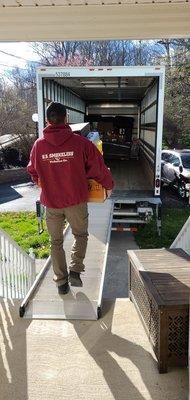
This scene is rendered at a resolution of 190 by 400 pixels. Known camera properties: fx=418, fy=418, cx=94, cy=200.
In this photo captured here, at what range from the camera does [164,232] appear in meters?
9.58

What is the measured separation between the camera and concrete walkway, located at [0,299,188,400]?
9.12ft

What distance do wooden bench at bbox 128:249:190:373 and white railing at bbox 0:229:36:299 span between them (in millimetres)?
1424

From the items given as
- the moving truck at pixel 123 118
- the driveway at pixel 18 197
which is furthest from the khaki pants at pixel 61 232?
the driveway at pixel 18 197

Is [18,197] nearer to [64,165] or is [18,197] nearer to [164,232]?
[164,232]

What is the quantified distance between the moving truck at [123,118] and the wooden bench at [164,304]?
15.2 feet

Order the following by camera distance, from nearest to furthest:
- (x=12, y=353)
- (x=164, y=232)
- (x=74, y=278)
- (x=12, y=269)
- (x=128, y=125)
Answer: (x=12, y=353) < (x=74, y=278) < (x=12, y=269) < (x=164, y=232) < (x=128, y=125)

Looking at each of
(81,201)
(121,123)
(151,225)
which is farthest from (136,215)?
(121,123)

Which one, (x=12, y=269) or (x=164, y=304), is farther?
(x=12, y=269)

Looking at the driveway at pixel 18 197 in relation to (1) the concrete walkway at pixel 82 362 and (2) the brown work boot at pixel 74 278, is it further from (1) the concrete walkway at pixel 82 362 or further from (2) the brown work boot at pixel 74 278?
(1) the concrete walkway at pixel 82 362

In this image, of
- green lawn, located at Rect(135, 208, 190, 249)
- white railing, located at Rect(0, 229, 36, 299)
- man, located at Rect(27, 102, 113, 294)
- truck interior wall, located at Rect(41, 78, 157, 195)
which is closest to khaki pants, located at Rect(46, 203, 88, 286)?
man, located at Rect(27, 102, 113, 294)

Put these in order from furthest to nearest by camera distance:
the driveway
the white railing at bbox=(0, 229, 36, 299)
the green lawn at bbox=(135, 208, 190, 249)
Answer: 1. the driveway
2. the green lawn at bbox=(135, 208, 190, 249)
3. the white railing at bbox=(0, 229, 36, 299)

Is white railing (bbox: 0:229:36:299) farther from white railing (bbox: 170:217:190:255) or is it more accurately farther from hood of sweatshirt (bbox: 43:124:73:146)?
white railing (bbox: 170:217:190:255)

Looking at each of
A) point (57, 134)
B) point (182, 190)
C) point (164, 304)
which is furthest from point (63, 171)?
point (182, 190)

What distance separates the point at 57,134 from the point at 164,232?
6.36m
